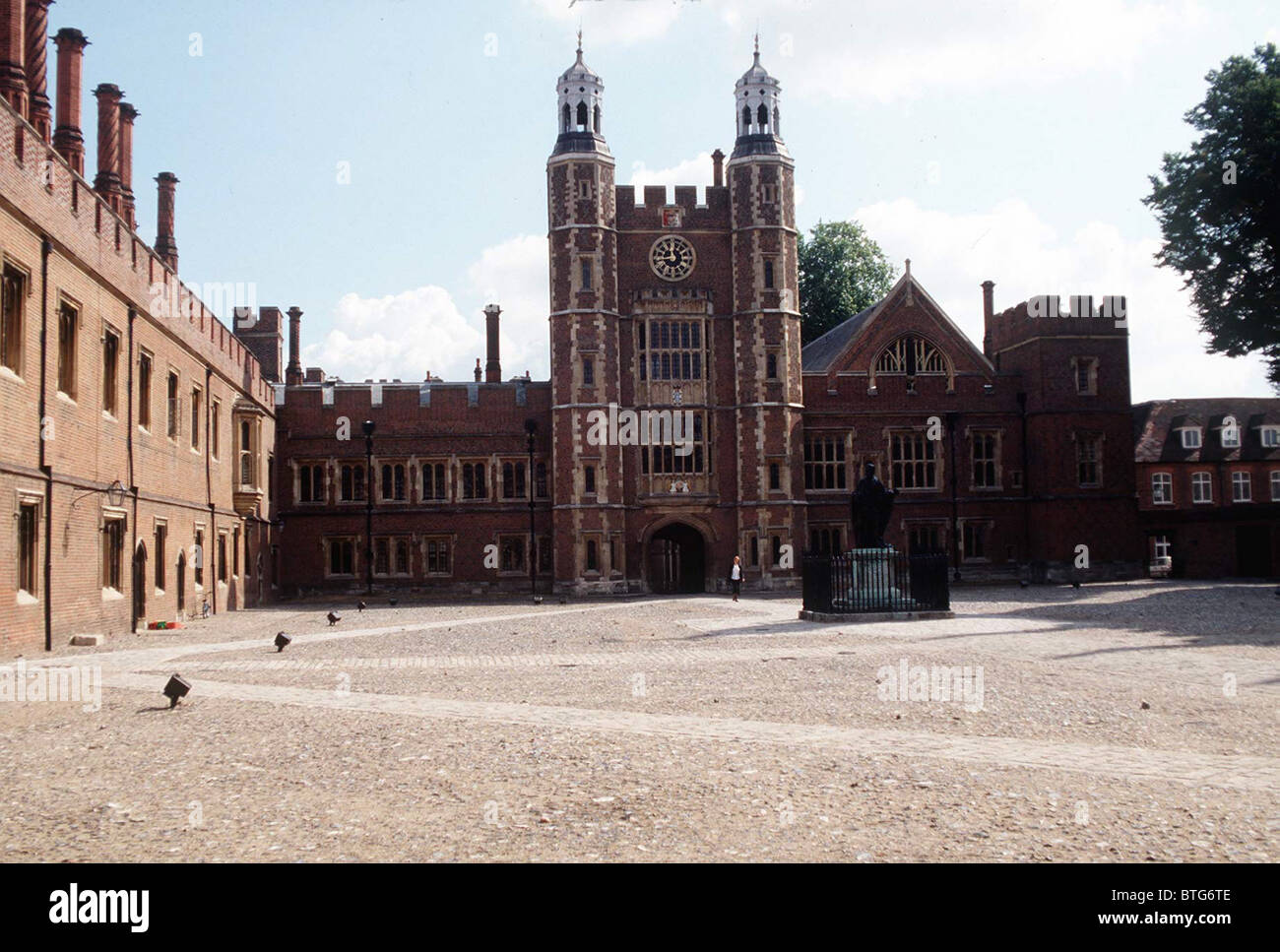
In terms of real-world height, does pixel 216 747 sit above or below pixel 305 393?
below

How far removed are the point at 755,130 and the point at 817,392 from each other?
393 inches

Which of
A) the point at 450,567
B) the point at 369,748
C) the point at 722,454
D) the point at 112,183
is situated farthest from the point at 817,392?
the point at 369,748

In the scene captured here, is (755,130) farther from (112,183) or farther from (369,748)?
(369,748)

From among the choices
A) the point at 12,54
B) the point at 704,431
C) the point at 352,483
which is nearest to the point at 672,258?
the point at 704,431

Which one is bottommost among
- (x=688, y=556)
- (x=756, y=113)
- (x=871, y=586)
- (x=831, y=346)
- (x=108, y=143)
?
(x=871, y=586)

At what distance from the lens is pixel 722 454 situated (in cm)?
4206

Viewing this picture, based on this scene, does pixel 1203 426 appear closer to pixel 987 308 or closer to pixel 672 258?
pixel 987 308

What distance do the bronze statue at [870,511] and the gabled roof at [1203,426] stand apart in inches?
1115

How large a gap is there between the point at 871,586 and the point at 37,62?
19.1 m

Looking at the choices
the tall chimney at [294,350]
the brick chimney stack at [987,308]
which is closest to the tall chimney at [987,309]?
the brick chimney stack at [987,308]

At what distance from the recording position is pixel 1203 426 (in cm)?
5047

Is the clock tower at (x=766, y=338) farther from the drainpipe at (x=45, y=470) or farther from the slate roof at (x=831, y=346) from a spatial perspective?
the drainpipe at (x=45, y=470)

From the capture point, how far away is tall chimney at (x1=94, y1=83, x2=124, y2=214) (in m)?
26.2
